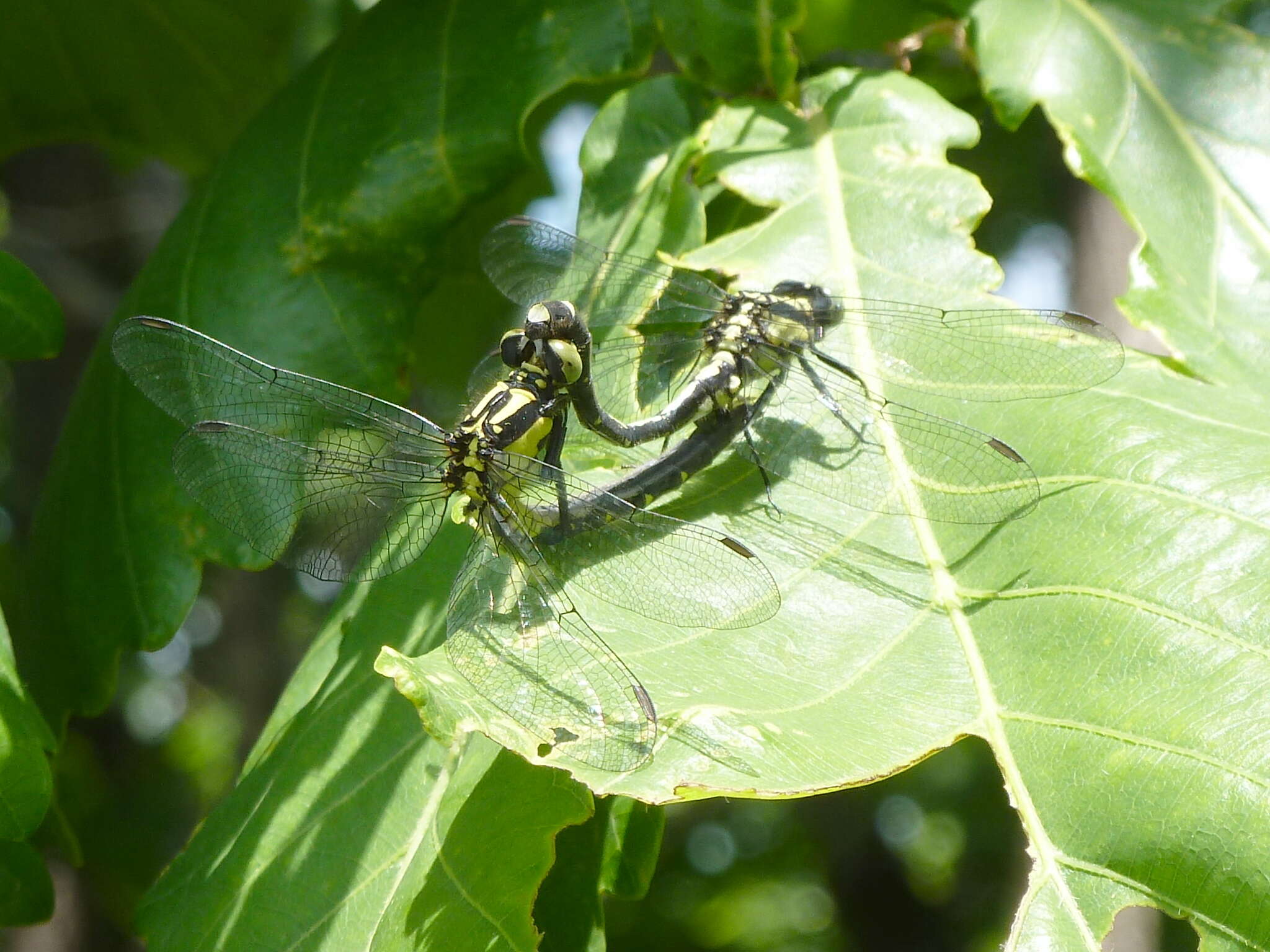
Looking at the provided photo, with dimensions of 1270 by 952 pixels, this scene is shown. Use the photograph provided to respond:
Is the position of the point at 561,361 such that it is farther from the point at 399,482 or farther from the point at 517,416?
the point at 399,482

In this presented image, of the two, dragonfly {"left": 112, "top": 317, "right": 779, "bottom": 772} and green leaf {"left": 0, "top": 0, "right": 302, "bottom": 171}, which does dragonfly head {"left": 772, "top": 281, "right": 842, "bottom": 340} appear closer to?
dragonfly {"left": 112, "top": 317, "right": 779, "bottom": 772}

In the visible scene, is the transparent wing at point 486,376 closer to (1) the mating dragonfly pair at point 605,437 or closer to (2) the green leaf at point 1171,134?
(1) the mating dragonfly pair at point 605,437

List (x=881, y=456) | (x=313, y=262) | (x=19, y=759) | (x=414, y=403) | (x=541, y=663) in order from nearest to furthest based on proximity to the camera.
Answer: (x=541, y=663)
(x=19, y=759)
(x=881, y=456)
(x=313, y=262)
(x=414, y=403)

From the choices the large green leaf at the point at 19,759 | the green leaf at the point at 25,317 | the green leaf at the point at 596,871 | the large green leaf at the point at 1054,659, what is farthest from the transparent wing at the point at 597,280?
the large green leaf at the point at 19,759

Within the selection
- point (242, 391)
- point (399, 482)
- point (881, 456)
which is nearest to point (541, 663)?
point (399, 482)

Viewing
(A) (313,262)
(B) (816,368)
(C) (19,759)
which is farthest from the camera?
(A) (313,262)

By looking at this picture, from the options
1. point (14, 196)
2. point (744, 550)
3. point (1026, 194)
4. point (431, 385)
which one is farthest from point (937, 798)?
point (744, 550)
